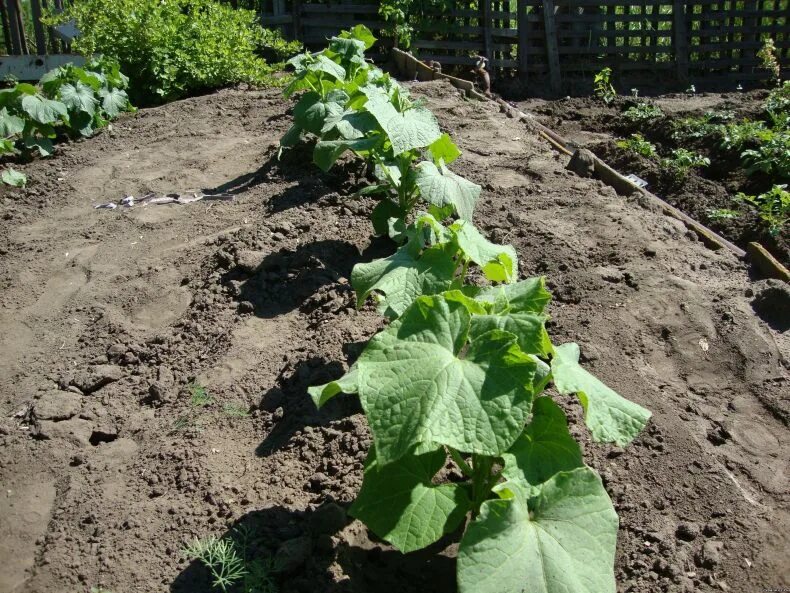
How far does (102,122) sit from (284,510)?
5625mm

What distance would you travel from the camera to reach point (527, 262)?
481cm

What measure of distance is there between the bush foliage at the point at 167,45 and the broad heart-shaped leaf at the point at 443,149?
5.07 meters

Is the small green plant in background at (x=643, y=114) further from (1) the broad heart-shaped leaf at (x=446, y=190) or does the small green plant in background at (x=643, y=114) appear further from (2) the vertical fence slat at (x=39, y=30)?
(2) the vertical fence slat at (x=39, y=30)

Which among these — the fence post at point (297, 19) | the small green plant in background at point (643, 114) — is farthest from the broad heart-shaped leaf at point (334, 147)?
the fence post at point (297, 19)

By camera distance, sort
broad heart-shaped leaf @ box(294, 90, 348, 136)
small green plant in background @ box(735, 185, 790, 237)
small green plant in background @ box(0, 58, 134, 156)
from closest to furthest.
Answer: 1. broad heart-shaped leaf @ box(294, 90, 348, 136)
2. small green plant in background @ box(735, 185, 790, 237)
3. small green plant in background @ box(0, 58, 134, 156)

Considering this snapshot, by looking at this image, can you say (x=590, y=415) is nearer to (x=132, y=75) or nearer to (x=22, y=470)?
(x=22, y=470)

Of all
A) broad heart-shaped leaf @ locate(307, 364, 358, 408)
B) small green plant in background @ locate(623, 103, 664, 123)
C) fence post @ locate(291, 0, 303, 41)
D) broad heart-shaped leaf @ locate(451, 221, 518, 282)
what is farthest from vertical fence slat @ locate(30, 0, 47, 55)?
broad heart-shaped leaf @ locate(307, 364, 358, 408)

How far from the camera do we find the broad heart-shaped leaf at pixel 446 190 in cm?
377

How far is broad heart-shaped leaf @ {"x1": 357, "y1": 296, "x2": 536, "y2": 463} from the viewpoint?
7.21 feet

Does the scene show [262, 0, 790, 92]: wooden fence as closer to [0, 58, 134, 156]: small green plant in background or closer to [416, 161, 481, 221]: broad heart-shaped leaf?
[0, 58, 134, 156]: small green plant in background

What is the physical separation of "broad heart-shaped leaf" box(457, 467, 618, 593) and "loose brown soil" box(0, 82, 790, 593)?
0.63 metres

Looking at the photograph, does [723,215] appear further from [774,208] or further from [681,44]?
[681,44]

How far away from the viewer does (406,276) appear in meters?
3.12

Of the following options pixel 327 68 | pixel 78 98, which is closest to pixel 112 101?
pixel 78 98
